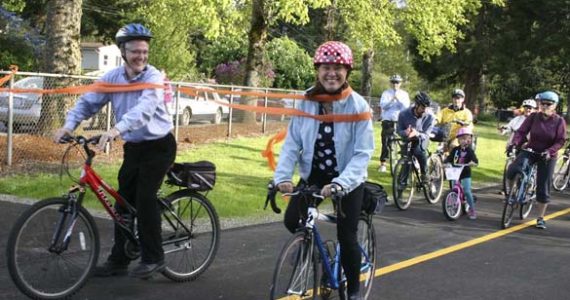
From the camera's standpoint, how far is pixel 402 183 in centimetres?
1022

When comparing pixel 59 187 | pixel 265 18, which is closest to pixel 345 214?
pixel 59 187

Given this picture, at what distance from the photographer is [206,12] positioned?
1733 cm

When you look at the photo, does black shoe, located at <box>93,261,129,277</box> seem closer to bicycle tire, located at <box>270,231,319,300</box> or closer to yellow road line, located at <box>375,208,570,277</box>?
bicycle tire, located at <box>270,231,319,300</box>

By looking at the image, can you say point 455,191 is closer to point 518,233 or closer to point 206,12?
point 518,233

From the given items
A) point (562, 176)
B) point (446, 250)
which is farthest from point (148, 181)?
point (562, 176)

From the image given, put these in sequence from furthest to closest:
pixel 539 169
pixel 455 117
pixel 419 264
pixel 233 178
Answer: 1. pixel 233 178
2. pixel 455 117
3. pixel 539 169
4. pixel 419 264

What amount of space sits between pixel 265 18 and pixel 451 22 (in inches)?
321

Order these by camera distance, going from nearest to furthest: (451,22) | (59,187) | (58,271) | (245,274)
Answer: (58,271), (245,274), (59,187), (451,22)

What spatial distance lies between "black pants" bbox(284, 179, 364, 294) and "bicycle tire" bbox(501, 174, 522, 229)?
5130mm

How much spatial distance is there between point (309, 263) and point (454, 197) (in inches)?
227

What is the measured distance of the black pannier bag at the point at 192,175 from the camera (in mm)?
5582

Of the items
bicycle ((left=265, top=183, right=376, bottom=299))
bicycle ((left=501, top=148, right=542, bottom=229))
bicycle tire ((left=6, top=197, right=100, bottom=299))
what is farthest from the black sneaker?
bicycle tire ((left=6, top=197, right=100, bottom=299))

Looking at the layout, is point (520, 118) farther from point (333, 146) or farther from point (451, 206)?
point (333, 146)

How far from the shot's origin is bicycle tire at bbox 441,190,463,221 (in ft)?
31.0
